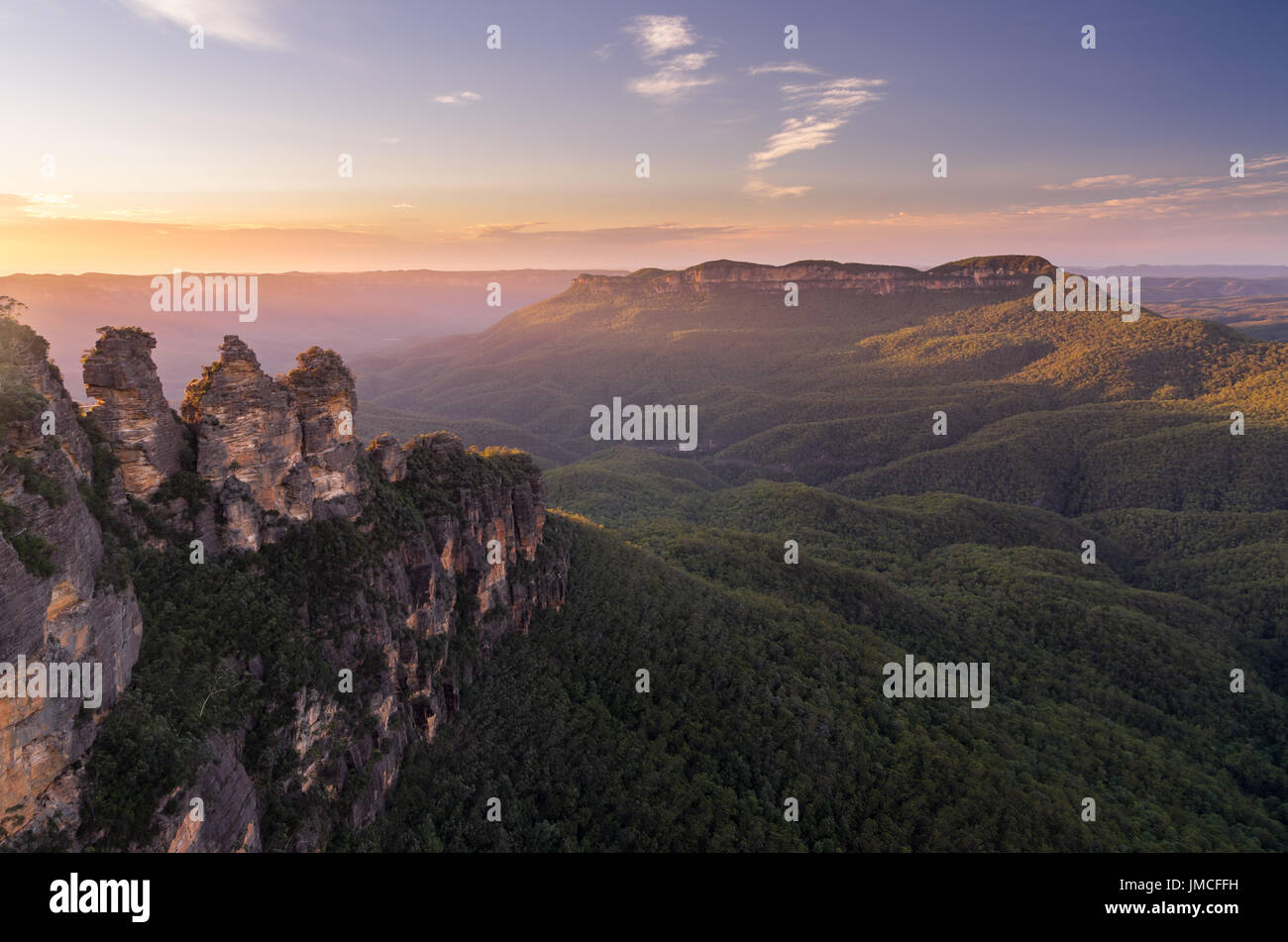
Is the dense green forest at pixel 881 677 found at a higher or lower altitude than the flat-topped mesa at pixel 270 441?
lower

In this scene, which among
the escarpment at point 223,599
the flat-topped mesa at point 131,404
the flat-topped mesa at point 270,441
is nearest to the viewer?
the escarpment at point 223,599

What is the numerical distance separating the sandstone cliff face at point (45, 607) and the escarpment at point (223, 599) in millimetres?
67

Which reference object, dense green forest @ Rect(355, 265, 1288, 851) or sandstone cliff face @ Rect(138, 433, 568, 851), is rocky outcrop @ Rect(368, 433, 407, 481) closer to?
sandstone cliff face @ Rect(138, 433, 568, 851)

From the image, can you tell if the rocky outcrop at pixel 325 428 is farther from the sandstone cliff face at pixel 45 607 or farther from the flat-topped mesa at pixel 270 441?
the sandstone cliff face at pixel 45 607

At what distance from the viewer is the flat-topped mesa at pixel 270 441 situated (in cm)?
2819

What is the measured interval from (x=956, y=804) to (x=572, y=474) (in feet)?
270

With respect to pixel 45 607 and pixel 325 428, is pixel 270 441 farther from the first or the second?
pixel 45 607

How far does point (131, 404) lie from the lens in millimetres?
25391

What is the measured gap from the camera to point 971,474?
448 ft

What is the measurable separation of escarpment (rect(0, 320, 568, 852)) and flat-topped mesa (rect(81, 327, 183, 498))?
85 mm

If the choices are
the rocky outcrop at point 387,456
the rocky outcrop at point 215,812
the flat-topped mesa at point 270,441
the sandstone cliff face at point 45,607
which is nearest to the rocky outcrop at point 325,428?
the flat-topped mesa at point 270,441

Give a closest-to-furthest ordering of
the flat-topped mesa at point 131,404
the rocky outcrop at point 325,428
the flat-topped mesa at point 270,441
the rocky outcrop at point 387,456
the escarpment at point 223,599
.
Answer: the escarpment at point 223,599 → the flat-topped mesa at point 131,404 → the flat-topped mesa at point 270,441 → the rocky outcrop at point 325,428 → the rocky outcrop at point 387,456

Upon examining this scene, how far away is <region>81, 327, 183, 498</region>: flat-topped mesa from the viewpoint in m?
24.7

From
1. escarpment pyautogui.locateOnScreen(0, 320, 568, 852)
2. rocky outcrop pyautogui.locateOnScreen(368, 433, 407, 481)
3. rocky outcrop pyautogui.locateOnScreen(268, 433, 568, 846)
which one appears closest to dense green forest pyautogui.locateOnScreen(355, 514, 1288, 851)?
rocky outcrop pyautogui.locateOnScreen(268, 433, 568, 846)
